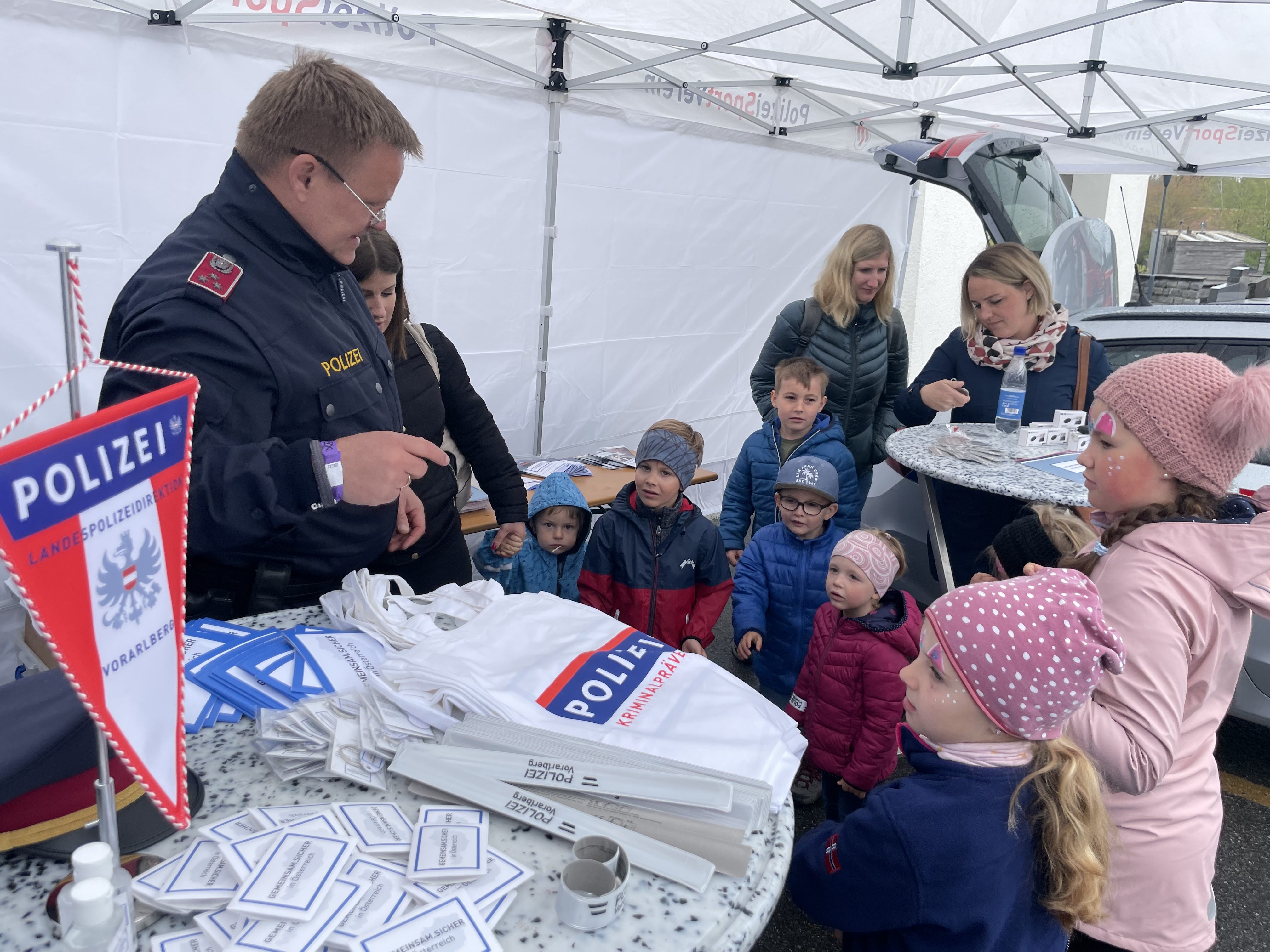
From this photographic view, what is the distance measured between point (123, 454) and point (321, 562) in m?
1.02

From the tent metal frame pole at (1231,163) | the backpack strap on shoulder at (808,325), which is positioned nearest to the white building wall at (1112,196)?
the tent metal frame pole at (1231,163)

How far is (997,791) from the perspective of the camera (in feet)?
4.18

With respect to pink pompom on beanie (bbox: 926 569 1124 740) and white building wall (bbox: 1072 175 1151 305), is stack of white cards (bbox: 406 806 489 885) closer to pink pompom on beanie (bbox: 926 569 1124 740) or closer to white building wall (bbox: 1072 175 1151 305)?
pink pompom on beanie (bbox: 926 569 1124 740)

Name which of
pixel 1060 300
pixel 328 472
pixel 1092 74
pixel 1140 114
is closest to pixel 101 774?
pixel 328 472

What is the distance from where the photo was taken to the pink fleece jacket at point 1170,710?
4.49 feet

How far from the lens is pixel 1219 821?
61.3 inches

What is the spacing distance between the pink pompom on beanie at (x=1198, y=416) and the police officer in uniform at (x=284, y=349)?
1.26 metres

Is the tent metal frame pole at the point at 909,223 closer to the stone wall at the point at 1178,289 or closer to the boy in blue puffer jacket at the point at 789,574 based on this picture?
the boy in blue puffer jacket at the point at 789,574

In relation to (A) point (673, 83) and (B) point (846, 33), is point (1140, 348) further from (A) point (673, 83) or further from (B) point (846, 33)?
(A) point (673, 83)

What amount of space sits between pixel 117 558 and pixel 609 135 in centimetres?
446

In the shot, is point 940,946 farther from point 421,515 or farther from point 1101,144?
point 1101,144

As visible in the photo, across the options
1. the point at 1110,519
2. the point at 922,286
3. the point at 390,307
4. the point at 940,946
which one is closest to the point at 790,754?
the point at 940,946

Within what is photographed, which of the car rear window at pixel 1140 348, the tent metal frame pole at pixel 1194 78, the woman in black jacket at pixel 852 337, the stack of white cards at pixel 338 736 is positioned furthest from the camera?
the tent metal frame pole at pixel 1194 78

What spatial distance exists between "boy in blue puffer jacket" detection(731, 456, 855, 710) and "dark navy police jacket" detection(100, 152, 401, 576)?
162 centimetres
